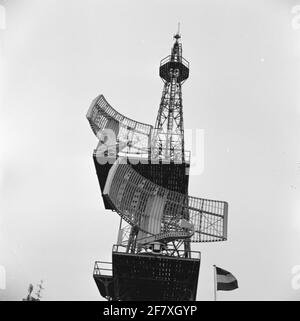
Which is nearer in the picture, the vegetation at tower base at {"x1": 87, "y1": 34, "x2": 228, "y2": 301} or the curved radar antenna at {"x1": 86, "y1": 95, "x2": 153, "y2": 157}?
the vegetation at tower base at {"x1": 87, "y1": 34, "x2": 228, "y2": 301}

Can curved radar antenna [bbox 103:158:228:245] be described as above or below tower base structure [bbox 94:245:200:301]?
above

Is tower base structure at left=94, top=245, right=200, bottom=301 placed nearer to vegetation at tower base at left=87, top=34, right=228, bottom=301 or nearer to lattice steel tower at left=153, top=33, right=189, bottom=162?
vegetation at tower base at left=87, top=34, right=228, bottom=301

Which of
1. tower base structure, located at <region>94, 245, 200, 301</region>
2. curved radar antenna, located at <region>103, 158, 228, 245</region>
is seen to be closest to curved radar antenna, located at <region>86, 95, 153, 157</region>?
curved radar antenna, located at <region>103, 158, 228, 245</region>

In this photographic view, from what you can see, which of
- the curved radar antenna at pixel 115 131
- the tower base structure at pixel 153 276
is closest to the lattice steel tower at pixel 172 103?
the curved radar antenna at pixel 115 131

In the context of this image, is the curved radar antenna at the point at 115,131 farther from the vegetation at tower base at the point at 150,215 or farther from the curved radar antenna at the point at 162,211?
the curved radar antenna at the point at 162,211

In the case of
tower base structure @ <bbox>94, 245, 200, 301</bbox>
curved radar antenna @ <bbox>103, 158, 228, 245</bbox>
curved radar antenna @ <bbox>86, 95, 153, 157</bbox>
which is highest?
curved radar antenna @ <bbox>86, 95, 153, 157</bbox>

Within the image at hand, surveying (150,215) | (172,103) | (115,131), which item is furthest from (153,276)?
(172,103)

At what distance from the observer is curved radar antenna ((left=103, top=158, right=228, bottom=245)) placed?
143ft

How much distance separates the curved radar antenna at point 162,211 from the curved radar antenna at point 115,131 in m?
5.56

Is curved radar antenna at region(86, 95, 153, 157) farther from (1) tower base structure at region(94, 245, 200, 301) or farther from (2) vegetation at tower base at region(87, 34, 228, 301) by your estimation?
(1) tower base structure at region(94, 245, 200, 301)

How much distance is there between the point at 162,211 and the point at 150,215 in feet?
4.21

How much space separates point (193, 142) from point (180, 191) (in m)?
10.0

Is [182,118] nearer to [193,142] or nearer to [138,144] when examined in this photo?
[193,142]

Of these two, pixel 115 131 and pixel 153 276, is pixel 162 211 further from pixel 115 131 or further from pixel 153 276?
pixel 115 131
